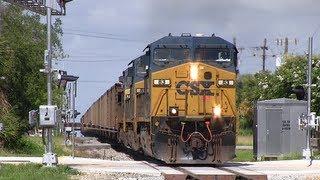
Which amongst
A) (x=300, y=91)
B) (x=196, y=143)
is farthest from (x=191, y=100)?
(x=300, y=91)

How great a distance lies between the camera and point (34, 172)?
18797 mm

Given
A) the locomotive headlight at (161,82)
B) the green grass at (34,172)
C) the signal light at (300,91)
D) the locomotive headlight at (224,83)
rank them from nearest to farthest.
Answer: the green grass at (34,172) < the locomotive headlight at (161,82) < the locomotive headlight at (224,83) < the signal light at (300,91)

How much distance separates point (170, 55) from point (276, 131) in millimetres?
10423

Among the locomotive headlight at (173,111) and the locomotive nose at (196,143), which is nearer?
the locomotive nose at (196,143)

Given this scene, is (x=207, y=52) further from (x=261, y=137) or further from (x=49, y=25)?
(x=261, y=137)

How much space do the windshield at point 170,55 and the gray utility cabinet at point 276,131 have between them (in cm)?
959

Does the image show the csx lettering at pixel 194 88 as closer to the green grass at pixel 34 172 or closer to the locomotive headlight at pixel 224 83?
the locomotive headlight at pixel 224 83

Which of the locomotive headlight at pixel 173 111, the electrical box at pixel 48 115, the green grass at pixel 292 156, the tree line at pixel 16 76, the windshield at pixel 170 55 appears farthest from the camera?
the tree line at pixel 16 76

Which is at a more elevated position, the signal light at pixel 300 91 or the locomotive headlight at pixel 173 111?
the signal light at pixel 300 91

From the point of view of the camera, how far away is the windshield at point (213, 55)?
22766mm

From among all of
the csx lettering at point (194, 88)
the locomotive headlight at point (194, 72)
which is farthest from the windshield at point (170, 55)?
the csx lettering at point (194, 88)

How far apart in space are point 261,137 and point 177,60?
10084mm

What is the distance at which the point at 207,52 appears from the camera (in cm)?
2286

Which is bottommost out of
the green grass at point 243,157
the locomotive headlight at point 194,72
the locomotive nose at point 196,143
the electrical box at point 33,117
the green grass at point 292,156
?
the green grass at point 243,157
